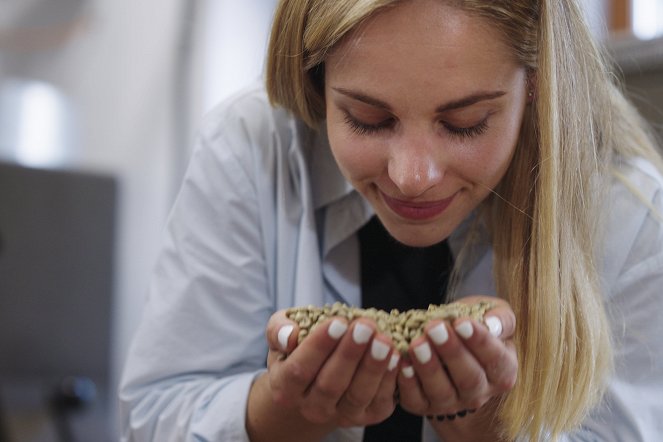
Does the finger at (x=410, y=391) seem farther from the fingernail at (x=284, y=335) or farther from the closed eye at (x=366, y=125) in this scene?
the closed eye at (x=366, y=125)

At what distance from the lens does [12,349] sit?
1.72 metres

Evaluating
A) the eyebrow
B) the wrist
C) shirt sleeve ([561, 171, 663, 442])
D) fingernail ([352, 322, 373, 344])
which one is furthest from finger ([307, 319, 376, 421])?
shirt sleeve ([561, 171, 663, 442])

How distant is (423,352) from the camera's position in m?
0.65

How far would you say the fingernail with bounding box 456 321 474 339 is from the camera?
0.64 m

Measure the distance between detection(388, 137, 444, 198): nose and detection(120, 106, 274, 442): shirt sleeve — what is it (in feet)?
0.95

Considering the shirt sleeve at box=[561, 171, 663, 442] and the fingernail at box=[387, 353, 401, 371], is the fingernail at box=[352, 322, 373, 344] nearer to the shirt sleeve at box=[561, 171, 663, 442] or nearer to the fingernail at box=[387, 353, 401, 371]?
the fingernail at box=[387, 353, 401, 371]

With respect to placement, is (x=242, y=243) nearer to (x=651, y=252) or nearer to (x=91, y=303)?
(x=651, y=252)

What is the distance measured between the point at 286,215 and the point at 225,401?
0.24m

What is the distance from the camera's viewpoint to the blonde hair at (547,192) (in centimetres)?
79

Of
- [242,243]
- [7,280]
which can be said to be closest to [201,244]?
[242,243]

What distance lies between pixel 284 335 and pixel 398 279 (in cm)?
33

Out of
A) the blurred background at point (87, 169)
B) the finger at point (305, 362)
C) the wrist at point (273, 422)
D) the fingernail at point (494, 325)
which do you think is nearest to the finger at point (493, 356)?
the fingernail at point (494, 325)

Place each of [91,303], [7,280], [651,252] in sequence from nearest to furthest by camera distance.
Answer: [651,252] → [7,280] → [91,303]

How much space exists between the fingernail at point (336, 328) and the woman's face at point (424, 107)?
0.54 feet
